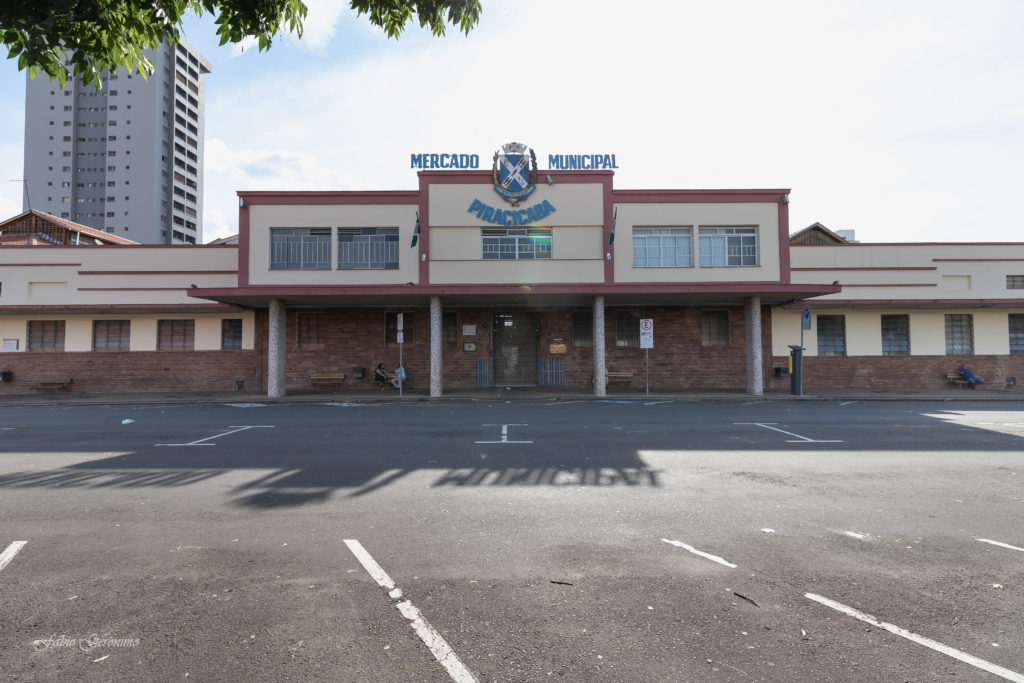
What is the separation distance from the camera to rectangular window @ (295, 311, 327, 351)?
71.7ft

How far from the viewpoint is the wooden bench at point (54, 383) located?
2136cm

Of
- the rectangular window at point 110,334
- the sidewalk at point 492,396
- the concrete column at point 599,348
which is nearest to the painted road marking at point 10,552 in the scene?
the sidewalk at point 492,396

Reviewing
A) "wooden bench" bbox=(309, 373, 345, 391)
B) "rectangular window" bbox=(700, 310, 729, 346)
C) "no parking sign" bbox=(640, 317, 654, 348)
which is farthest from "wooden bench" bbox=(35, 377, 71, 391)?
"rectangular window" bbox=(700, 310, 729, 346)

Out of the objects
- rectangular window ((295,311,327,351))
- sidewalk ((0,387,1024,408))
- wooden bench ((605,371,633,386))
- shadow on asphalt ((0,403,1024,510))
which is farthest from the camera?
rectangular window ((295,311,327,351))

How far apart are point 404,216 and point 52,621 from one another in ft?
59.8

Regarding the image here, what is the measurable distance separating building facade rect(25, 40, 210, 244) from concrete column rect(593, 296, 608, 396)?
92.6 metres

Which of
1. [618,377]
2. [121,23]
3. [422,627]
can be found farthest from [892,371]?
[121,23]

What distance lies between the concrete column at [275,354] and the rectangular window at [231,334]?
11.0 feet

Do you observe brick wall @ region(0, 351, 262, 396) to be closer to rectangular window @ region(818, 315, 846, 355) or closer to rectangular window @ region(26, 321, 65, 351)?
rectangular window @ region(26, 321, 65, 351)

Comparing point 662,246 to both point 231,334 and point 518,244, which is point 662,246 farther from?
point 231,334

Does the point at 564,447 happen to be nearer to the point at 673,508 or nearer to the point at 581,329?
the point at 673,508

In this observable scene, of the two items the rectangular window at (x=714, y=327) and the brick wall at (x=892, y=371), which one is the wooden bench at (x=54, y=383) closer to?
the rectangular window at (x=714, y=327)

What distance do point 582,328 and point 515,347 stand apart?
2.99 metres

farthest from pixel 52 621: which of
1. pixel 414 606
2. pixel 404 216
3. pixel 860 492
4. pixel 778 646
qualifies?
pixel 404 216
